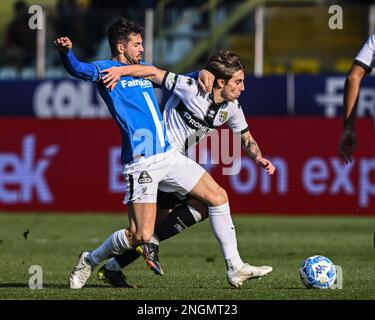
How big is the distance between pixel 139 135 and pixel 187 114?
568 mm

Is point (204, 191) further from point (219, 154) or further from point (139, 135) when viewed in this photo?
point (219, 154)

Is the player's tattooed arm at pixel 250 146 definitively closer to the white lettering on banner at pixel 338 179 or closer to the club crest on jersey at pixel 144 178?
the club crest on jersey at pixel 144 178

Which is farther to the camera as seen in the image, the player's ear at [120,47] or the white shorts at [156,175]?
the player's ear at [120,47]

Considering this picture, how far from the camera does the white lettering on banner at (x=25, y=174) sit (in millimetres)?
19719

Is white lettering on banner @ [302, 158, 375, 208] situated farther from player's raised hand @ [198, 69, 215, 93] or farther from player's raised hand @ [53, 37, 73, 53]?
player's raised hand @ [53, 37, 73, 53]

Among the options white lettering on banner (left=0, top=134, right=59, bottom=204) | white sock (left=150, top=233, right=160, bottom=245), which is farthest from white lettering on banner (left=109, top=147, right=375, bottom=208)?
white sock (left=150, top=233, right=160, bottom=245)

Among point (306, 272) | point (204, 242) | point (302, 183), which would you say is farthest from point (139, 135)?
point (302, 183)

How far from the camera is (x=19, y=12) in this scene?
2205 cm

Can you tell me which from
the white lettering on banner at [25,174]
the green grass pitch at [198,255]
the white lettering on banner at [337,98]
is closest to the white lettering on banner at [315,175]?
the green grass pitch at [198,255]

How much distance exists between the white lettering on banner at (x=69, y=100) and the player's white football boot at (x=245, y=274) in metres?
12.2

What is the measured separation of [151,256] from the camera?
9.25 metres

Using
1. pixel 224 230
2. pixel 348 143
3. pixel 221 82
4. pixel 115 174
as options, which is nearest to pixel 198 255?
pixel 224 230

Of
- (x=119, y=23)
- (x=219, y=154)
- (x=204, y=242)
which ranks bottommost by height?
(x=204, y=242)

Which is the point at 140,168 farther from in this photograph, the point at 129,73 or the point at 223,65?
the point at 223,65
